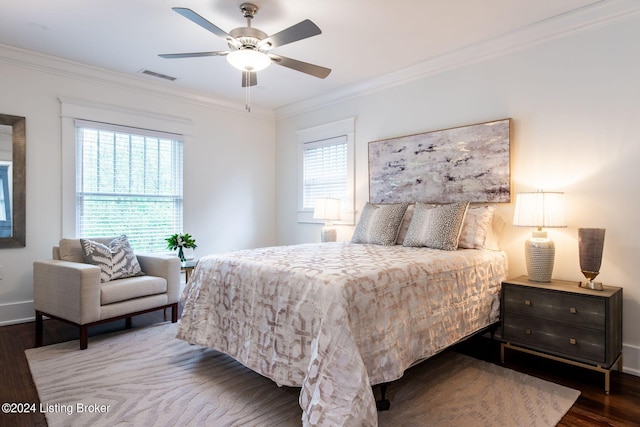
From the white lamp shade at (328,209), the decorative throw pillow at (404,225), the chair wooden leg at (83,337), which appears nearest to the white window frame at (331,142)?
the white lamp shade at (328,209)

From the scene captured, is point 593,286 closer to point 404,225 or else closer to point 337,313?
point 404,225

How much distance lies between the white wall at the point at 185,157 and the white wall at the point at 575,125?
2.93 metres

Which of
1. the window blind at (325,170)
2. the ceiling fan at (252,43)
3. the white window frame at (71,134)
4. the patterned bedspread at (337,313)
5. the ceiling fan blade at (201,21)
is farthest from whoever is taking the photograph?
the window blind at (325,170)

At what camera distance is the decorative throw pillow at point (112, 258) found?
3455mm

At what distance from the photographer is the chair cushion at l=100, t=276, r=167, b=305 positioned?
3.21 m

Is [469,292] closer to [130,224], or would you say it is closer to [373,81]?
[373,81]

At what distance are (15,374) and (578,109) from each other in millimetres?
4636

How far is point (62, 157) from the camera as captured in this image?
3971 millimetres

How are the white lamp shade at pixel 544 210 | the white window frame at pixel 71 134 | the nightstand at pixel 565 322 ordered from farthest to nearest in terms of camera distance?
the white window frame at pixel 71 134 → the white lamp shade at pixel 544 210 → the nightstand at pixel 565 322

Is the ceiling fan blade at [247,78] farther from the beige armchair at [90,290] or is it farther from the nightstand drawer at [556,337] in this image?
the nightstand drawer at [556,337]

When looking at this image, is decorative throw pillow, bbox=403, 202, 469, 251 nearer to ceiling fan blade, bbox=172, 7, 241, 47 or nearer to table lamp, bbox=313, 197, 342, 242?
table lamp, bbox=313, 197, 342, 242

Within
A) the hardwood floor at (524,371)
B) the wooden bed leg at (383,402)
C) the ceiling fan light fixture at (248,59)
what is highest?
the ceiling fan light fixture at (248,59)

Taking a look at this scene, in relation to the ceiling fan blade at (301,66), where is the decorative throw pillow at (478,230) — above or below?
below

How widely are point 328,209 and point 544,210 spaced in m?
2.38
